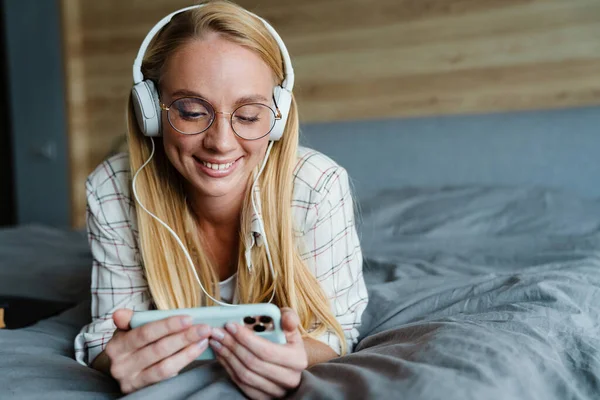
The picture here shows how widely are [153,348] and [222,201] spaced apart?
14.1 inches

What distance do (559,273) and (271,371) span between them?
0.67 meters

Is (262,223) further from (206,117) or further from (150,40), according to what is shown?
(150,40)

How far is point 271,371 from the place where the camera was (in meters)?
0.68

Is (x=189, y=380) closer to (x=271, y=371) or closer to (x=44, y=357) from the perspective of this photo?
(x=271, y=371)

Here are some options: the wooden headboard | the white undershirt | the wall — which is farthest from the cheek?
the wall

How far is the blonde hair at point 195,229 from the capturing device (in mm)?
900

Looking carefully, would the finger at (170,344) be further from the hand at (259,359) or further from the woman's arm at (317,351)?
the woman's arm at (317,351)

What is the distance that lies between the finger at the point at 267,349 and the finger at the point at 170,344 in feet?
0.10

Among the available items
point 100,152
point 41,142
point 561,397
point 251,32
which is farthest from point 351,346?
point 41,142

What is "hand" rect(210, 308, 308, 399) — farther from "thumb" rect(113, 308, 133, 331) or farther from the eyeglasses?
the eyeglasses

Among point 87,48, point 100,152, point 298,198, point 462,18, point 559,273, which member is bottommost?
point 100,152

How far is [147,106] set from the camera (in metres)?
0.89

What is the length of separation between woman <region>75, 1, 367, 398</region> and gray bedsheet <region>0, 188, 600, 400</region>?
10 centimetres

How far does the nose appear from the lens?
0.85 meters
